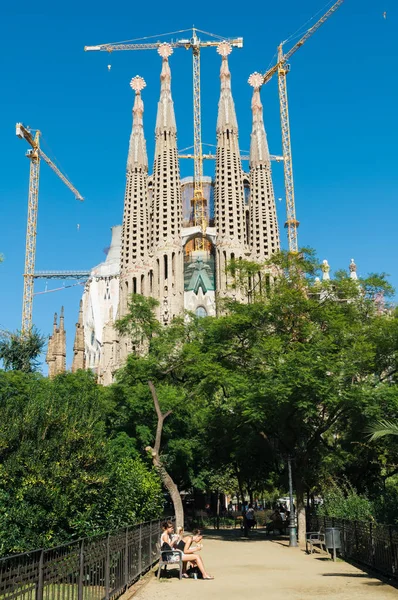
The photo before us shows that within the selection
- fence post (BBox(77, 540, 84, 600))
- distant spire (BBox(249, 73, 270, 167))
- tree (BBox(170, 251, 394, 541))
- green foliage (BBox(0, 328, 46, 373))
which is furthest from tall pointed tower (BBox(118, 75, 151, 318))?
fence post (BBox(77, 540, 84, 600))

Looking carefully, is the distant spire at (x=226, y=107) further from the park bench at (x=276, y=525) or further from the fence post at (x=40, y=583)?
the fence post at (x=40, y=583)

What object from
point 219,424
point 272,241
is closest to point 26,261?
point 272,241

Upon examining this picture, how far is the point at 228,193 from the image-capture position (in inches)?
3054

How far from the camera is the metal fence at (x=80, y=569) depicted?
7.59m

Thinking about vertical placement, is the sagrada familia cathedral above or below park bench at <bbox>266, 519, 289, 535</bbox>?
above

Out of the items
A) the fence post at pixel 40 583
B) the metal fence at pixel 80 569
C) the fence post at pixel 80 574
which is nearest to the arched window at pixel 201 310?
the metal fence at pixel 80 569

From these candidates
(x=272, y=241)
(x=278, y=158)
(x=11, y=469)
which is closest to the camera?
(x=11, y=469)

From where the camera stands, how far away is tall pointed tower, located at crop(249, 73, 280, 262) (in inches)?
3061

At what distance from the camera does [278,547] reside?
23391mm

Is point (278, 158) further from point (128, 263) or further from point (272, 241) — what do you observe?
point (128, 263)

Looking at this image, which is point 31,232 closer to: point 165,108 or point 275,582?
point 165,108

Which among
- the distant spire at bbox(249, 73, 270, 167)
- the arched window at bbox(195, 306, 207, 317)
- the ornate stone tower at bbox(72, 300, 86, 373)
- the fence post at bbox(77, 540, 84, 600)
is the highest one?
the distant spire at bbox(249, 73, 270, 167)

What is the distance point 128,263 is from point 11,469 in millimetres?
65369

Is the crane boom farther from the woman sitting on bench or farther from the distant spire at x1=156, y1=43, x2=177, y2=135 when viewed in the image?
the woman sitting on bench
